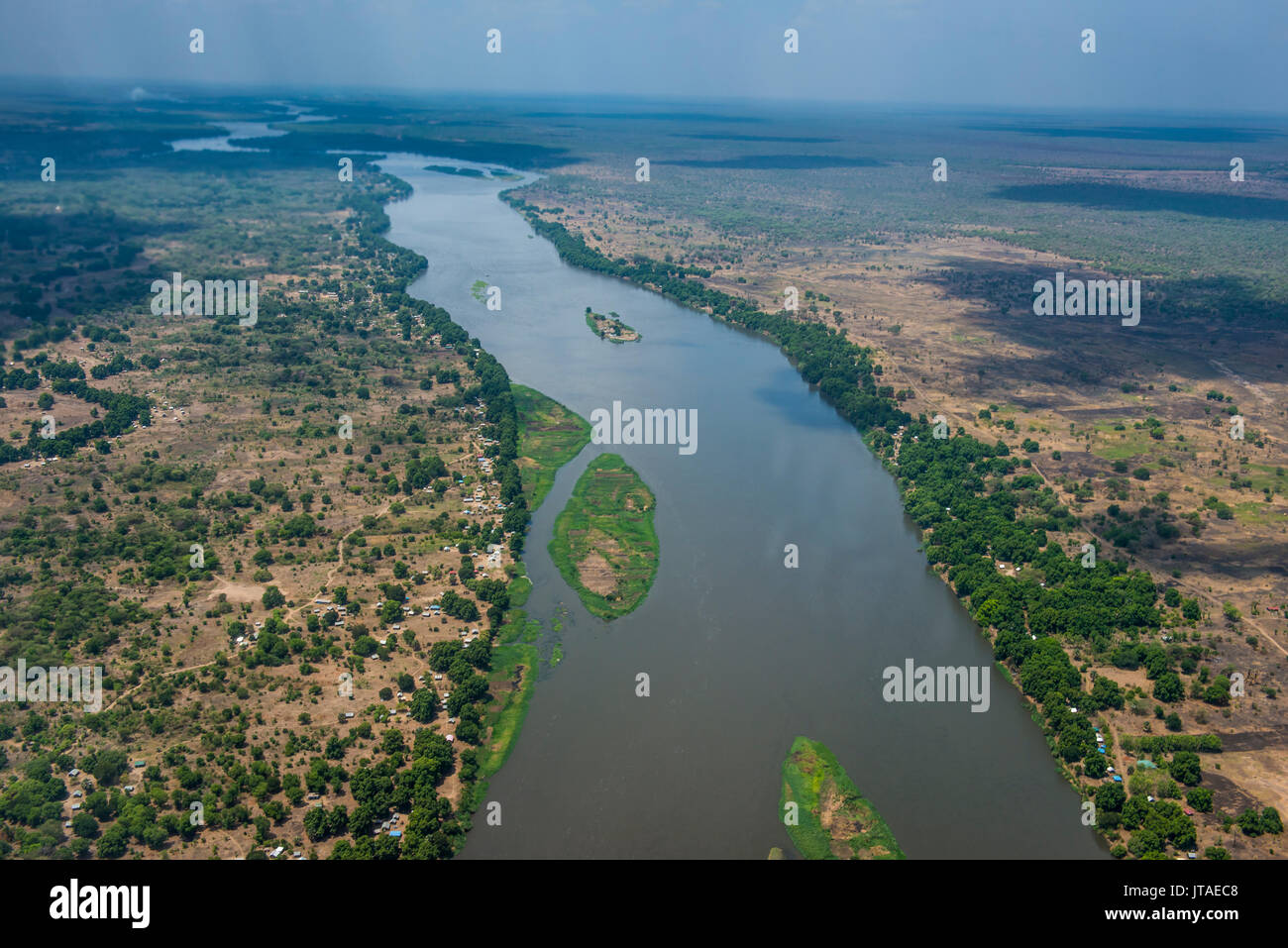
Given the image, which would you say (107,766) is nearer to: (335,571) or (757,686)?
(335,571)

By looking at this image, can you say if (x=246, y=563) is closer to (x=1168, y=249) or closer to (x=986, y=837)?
(x=986, y=837)

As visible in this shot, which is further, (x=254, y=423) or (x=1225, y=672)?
(x=254, y=423)

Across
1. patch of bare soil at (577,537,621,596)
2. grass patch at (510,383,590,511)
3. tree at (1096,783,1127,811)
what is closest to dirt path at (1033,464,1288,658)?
tree at (1096,783,1127,811)

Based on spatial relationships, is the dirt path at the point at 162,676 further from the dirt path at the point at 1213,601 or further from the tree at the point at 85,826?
the dirt path at the point at 1213,601

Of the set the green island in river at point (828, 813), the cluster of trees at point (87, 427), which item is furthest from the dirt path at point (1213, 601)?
the cluster of trees at point (87, 427)

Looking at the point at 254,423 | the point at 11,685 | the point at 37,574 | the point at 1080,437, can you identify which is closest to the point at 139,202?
the point at 254,423

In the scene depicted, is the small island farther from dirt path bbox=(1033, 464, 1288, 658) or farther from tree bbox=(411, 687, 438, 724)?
tree bbox=(411, 687, 438, 724)
